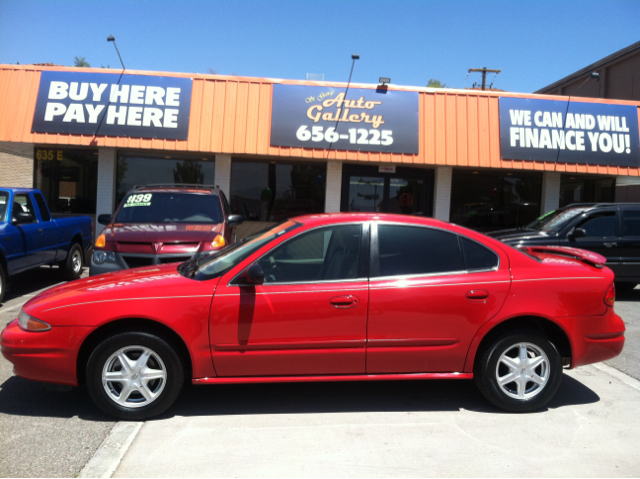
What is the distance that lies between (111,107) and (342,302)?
9844 millimetres

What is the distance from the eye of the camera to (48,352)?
3922mm

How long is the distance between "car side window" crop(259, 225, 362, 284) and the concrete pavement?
43.9 inches

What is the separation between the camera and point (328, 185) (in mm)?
12953

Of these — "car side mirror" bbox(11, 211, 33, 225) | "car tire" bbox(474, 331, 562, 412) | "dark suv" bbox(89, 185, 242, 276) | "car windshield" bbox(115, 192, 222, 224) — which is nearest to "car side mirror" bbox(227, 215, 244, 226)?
"dark suv" bbox(89, 185, 242, 276)

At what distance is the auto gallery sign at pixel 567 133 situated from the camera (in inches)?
486

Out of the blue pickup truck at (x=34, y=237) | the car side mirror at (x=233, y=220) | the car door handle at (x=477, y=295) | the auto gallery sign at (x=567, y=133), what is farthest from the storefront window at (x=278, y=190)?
the car door handle at (x=477, y=295)

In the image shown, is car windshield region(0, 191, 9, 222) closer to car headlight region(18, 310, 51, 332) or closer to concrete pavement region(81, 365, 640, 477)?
car headlight region(18, 310, 51, 332)

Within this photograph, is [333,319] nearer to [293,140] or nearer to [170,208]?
[170,208]

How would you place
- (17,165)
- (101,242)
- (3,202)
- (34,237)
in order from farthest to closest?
(17,165), (34,237), (3,202), (101,242)

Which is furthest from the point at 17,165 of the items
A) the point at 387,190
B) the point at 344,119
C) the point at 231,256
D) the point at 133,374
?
the point at 133,374

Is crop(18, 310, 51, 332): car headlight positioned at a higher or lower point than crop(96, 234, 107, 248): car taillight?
lower

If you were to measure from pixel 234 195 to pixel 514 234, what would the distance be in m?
6.77

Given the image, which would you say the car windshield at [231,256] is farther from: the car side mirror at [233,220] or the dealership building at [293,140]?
the dealership building at [293,140]

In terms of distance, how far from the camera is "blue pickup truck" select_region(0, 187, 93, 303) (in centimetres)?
809
